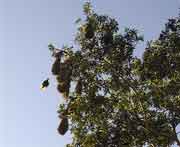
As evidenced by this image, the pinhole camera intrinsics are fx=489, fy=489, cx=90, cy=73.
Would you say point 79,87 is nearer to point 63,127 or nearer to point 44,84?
point 44,84

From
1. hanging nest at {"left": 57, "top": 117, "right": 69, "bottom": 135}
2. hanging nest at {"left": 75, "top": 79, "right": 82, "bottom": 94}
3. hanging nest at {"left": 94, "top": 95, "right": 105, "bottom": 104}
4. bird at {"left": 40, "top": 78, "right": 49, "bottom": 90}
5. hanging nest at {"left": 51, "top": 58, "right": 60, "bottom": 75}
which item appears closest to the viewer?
hanging nest at {"left": 57, "top": 117, "right": 69, "bottom": 135}

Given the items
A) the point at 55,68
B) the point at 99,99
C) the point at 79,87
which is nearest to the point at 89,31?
the point at 79,87

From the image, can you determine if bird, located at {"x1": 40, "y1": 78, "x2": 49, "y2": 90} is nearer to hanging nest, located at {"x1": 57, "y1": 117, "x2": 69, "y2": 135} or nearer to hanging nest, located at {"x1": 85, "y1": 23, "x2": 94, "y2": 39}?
hanging nest, located at {"x1": 57, "y1": 117, "x2": 69, "y2": 135}

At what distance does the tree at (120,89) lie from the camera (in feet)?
87.5

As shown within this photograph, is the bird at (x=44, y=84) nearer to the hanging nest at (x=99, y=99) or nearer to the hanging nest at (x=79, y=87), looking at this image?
the hanging nest at (x=79, y=87)

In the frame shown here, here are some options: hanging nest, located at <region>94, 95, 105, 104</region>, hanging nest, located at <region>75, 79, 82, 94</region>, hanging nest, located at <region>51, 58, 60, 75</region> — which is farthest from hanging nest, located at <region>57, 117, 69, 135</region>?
hanging nest, located at <region>94, 95, 105, 104</region>

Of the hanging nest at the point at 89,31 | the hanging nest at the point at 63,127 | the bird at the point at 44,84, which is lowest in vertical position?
the hanging nest at the point at 63,127

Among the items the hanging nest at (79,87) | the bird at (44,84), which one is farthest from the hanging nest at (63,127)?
the bird at (44,84)

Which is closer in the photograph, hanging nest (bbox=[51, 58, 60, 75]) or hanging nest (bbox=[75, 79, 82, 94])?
hanging nest (bbox=[51, 58, 60, 75])

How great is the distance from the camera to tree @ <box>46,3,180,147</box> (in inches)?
1050

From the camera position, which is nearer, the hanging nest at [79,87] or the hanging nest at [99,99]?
the hanging nest at [79,87]

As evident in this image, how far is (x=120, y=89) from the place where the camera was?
2750cm

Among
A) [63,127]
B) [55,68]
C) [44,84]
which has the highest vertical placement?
[44,84]

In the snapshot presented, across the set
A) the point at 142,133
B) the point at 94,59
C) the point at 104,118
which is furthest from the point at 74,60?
the point at 142,133
